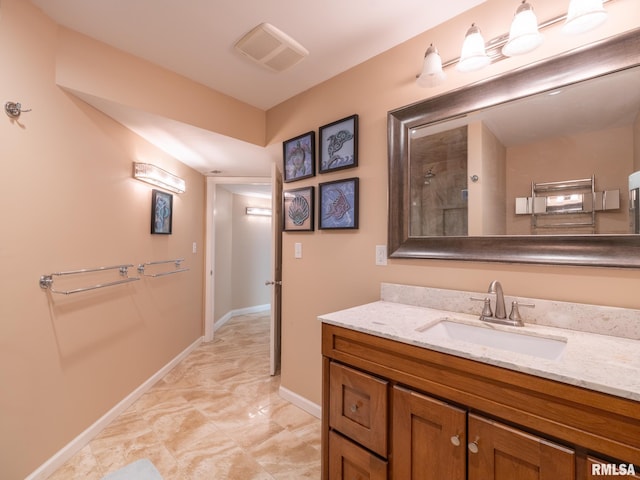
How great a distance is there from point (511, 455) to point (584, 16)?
4.85ft

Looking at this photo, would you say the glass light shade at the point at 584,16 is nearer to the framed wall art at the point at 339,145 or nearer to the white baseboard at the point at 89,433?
the framed wall art at the point at 339,145

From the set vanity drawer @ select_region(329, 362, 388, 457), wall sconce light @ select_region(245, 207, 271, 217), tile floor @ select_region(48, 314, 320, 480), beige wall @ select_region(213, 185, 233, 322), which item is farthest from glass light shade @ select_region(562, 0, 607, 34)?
wall sconce light @ select_region(245, 207, 271, 217)

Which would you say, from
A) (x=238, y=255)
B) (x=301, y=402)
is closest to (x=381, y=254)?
(x=301, y=402)

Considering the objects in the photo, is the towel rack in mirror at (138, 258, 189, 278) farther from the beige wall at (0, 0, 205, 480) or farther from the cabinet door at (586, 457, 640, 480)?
the cabinet door at (586, 457, 640, 480)

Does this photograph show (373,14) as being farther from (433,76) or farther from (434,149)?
(434,149)

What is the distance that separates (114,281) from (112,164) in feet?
2.67

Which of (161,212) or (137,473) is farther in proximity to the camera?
(161,212)

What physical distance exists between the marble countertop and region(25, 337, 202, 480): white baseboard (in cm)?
168

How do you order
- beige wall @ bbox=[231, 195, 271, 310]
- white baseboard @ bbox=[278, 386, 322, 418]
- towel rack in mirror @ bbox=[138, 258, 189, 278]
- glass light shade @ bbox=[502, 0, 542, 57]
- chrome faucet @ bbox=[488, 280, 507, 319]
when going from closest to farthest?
1. glass light shade @ bbox=[502, 0, 542, 57]
2. chrome faucet @ bbox=[488, 280, 507, 319]
3. white baseboard @ bbox=[278, 386, 322, 418]
4. towel rack in mirror @ bbox=[138, 258, 189, 278]
5. beige wall @ bbox=[231, 195, 271, 310]

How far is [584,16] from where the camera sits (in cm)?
102

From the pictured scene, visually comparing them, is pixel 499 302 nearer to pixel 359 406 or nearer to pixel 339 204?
pixel 359 406

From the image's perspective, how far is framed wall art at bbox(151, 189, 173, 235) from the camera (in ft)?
7.91

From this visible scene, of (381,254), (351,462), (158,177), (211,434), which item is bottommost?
(211,434)

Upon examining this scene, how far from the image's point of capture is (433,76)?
139 cm
